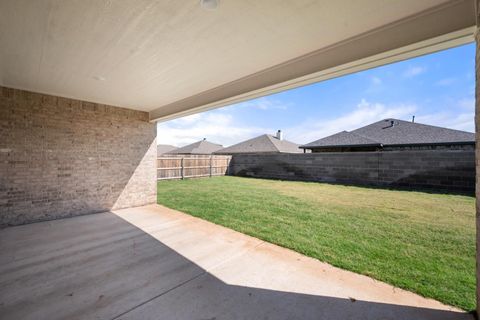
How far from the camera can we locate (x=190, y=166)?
12.7m

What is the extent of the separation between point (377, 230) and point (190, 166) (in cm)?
1051

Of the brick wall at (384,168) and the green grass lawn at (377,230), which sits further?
the brick wall at (384,168)

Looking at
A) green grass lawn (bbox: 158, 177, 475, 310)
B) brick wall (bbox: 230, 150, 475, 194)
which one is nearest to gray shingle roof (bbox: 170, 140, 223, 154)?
brick wall (bbox: 230, 150, 475, 194)

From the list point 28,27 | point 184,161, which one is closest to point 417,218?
point 28,27

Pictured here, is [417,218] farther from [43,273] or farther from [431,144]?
[431,144]

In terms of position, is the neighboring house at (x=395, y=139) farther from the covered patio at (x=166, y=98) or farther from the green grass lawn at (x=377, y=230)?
the covered patio at (x=166, y=98)

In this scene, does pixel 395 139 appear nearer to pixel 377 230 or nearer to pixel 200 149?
pixel 377 230

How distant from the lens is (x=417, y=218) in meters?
4.48

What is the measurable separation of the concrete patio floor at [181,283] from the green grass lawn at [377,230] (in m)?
0.28

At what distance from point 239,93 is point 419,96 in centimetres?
1799

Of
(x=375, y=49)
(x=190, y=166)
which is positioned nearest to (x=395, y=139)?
(x=190, y=166)

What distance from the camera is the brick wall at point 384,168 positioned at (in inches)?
297

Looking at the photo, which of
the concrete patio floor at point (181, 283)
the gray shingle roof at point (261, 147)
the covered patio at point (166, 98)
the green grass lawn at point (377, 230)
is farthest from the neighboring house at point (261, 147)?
the concrete patio floor at point (181, 283)

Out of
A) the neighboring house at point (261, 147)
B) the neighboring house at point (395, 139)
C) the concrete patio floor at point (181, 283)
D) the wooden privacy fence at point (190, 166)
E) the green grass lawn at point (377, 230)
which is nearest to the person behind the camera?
the concrete patio floor at point (181, 283)
